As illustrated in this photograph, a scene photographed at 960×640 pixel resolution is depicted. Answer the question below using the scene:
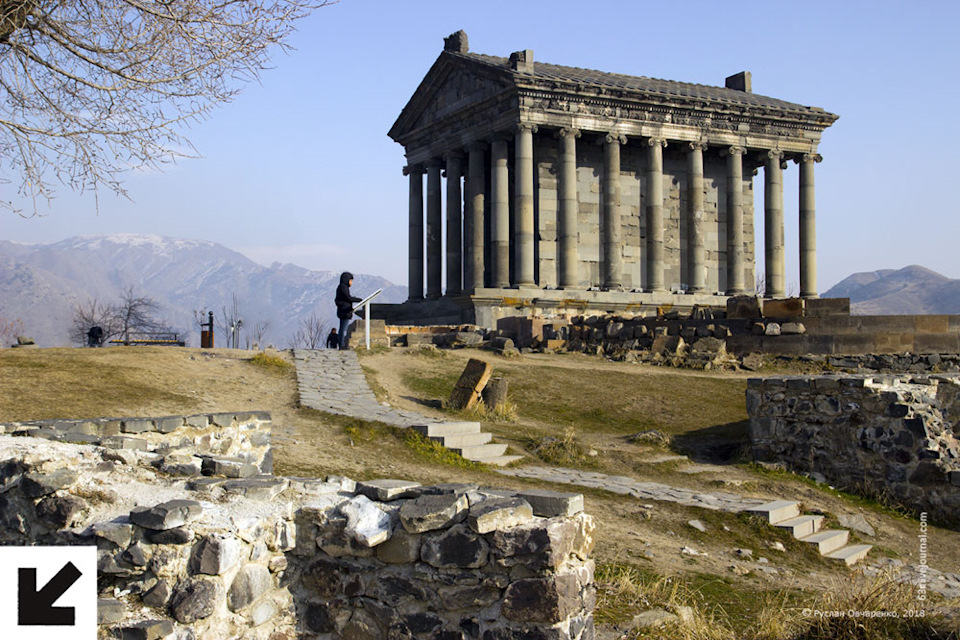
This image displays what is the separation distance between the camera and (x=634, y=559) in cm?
908

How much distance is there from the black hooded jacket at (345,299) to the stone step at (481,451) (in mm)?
10460

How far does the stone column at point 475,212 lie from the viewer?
120 ft

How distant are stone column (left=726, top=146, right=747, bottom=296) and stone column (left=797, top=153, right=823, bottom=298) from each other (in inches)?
101

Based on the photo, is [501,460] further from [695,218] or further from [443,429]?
[695,218]

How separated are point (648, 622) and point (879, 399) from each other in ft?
25.3

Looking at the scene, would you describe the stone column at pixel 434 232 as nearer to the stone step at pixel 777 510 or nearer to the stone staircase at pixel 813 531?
the stone step at pixel 777 510

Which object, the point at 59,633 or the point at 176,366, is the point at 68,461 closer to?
the point at 59,633

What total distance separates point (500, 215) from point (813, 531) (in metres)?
24.8

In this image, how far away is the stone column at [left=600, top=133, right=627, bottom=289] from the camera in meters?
35.7

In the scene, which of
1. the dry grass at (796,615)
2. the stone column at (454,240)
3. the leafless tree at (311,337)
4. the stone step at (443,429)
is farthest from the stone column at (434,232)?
the leafless tree at (311,337)

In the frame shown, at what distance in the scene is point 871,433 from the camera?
13.2 metres

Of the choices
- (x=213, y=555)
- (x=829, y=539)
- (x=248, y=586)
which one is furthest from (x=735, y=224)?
(x=213, y=555)

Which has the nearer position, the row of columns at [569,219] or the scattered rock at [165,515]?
the scattered rock at [165,515]

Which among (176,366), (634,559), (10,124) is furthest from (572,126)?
(634,559)
